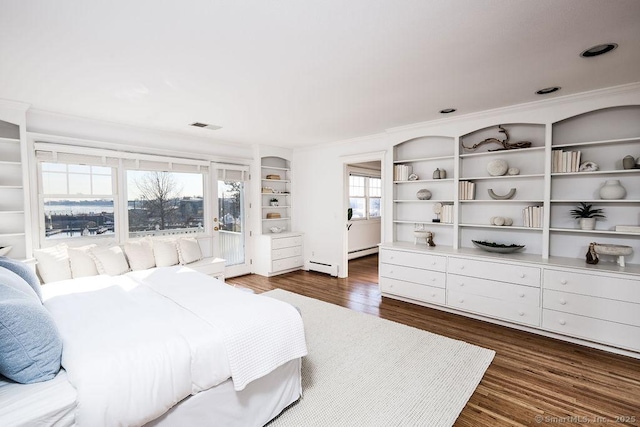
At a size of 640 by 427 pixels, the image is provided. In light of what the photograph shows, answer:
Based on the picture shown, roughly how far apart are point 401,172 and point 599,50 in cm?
252

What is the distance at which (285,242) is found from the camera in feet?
18.8

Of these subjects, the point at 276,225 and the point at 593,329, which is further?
the point at 276,225

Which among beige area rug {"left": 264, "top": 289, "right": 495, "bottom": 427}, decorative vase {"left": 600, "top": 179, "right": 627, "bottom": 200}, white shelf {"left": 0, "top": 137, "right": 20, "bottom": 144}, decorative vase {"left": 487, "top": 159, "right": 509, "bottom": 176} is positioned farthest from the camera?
decorative vase {"left": 487, "top": 159, "right": 509, "bottom": 176}

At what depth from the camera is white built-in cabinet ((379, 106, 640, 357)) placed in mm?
2828

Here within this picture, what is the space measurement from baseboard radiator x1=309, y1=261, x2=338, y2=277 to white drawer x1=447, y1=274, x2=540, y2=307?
2.25 metres

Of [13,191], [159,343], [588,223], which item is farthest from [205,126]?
[588,223]

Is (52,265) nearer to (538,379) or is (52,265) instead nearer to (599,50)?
(538,379)

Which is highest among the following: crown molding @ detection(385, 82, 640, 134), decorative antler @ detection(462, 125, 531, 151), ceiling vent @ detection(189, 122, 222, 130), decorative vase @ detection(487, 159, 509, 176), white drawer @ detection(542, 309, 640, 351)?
ceiling vent @ detection(189, 122, 222, 130)

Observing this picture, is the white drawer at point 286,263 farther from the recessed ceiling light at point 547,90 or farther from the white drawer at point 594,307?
the recessed ceiling light at point 547,90

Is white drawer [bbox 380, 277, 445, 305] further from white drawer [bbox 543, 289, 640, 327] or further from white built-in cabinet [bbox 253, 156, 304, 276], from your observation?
white built-in cabinet [bbox 253, 156, 304, 276]

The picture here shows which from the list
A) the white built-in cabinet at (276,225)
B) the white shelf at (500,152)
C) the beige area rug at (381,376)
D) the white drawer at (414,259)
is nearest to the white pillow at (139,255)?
the white built-in cabinet at (276,225)

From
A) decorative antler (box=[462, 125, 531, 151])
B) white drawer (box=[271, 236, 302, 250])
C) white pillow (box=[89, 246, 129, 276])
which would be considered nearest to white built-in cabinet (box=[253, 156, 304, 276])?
white drawer (box=[271, 236, 302, 250])

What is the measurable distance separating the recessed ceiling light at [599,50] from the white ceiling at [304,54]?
0.06 meters

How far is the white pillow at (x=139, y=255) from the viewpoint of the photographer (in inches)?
154
